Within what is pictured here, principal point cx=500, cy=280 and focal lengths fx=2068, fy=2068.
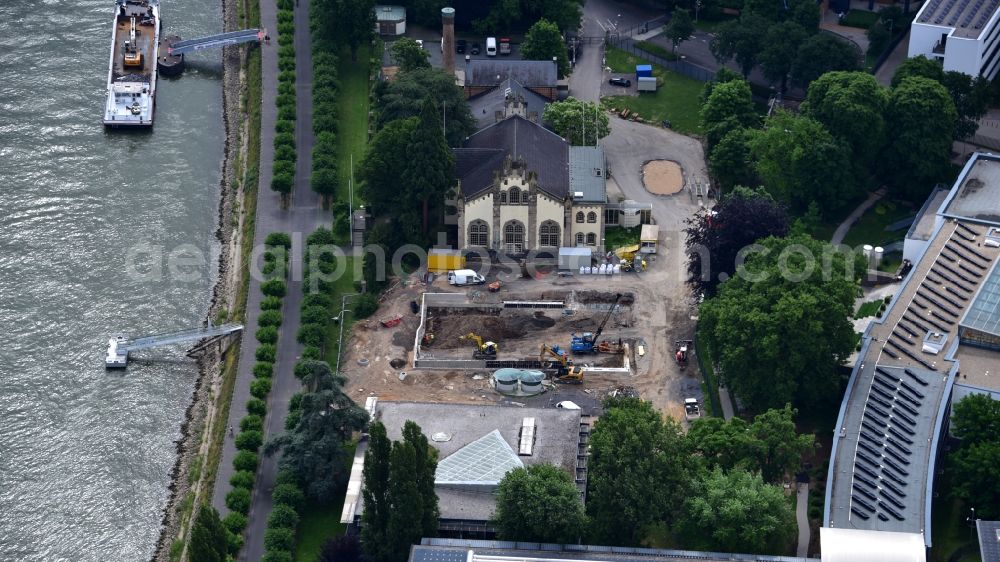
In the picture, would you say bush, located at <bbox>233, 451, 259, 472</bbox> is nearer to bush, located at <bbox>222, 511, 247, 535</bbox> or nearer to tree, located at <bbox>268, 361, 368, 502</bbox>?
tree, located at <bbox>268, 361, 368, 502</bbox>

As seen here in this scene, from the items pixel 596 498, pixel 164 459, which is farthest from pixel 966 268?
pixel 164 459

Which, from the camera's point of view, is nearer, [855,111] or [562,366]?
[562,366]

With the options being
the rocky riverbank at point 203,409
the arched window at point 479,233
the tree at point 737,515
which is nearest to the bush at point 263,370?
the rocky riverbank at point 203,409

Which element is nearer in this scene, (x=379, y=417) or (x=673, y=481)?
(x=673, y=481)

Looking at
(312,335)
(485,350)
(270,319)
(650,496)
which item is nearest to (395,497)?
(650,496)

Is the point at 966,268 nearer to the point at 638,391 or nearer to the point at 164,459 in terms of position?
the point at 638,391

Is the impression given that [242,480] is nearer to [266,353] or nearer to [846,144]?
[266,353]
